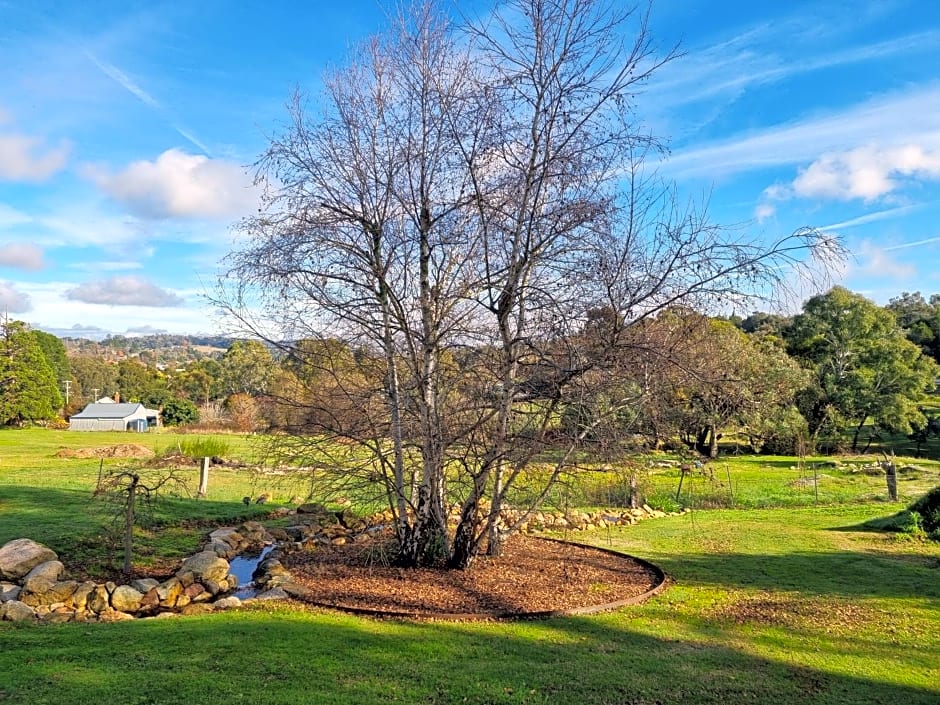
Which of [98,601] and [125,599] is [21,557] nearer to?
[98,601]

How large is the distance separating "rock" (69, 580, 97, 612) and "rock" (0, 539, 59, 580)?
0.98m

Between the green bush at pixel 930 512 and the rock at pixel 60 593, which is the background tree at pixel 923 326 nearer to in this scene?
the green bush at pixel 930 512

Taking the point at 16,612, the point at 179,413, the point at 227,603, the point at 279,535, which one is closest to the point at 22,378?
the point at 179,413

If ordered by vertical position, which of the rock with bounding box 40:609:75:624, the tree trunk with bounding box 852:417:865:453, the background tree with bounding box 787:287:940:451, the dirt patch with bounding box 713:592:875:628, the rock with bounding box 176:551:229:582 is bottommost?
the rock with bounding box 40:609:75:624

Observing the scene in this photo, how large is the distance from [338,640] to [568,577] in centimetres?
333

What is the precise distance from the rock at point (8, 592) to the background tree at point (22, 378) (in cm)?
3683

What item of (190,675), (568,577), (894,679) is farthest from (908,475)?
(190,675)

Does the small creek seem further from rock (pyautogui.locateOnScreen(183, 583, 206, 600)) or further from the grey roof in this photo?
the grey roof

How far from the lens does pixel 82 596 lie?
6754 mm

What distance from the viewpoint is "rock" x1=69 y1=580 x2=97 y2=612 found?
6680 millimetres

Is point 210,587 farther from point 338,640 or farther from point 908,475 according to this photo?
point 908,475

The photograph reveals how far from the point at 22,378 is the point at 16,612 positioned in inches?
1497

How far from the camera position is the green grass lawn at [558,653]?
14.8 feet

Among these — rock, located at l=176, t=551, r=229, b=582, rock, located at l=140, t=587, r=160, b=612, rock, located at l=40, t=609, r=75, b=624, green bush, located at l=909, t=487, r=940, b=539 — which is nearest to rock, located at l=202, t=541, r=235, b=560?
rock, located at l=176, t=551, r=229, b=582
